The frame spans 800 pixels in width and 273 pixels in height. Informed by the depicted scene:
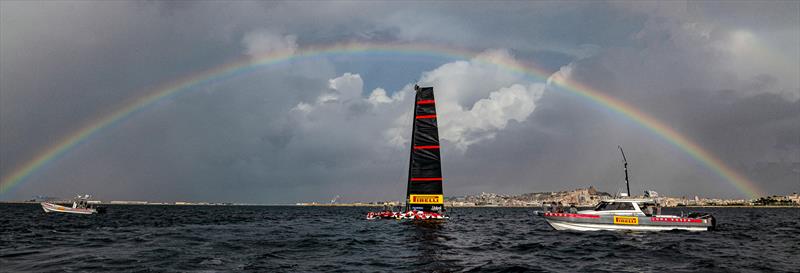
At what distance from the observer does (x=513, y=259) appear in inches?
947

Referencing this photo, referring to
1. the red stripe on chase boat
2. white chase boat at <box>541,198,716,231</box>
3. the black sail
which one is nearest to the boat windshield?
white chase boat at <box>541,198,716,231</box>

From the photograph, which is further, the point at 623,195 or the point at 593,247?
the point at 623,195

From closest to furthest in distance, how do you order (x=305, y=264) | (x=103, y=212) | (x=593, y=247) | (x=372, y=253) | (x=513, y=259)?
(x=305, y=264), (x=513, y=259), (x=372, y=253), (x=593, y=247), (x=103, y=212)

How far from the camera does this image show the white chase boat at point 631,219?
128 ft

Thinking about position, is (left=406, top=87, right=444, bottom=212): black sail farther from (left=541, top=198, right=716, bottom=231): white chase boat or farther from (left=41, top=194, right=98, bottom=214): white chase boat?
(left=41, top=194, right=98, bottom=214): white chase boat

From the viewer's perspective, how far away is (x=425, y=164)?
5731 centimetres

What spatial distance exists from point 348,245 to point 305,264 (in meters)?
8.88

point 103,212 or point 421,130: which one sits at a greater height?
point 421,130

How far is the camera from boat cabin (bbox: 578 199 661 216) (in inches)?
1535

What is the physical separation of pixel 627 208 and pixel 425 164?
78.1ft

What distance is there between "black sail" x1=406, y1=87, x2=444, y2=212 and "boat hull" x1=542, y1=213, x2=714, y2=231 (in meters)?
19.2

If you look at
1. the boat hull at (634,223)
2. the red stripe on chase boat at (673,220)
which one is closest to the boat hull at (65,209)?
the boat hull at (634,223)

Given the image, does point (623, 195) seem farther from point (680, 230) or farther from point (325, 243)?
point (325, 243)

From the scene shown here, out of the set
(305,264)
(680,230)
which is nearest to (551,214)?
(680,230)
